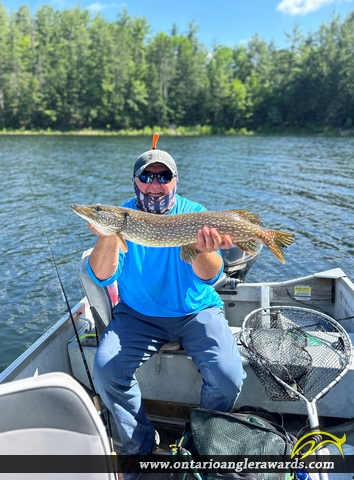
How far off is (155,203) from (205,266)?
678mm

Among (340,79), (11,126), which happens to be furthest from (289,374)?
(340,79)

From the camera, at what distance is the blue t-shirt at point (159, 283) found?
2.87 m

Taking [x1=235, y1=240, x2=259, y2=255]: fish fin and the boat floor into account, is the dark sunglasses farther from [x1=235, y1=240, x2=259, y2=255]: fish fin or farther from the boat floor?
the boat floor

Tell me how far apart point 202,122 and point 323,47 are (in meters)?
20.9

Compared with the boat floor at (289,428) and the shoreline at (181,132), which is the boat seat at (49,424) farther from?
the shoreline at (181,132)

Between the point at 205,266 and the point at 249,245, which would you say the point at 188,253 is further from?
the point at 249,245

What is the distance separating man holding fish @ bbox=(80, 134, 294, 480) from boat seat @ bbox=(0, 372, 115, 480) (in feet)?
3.55

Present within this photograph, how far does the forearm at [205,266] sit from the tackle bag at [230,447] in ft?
2.91

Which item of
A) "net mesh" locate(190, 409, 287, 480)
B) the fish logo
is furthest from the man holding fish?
the fish logo

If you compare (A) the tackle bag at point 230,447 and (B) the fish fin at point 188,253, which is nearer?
(A) the tackle bag at point 230,447

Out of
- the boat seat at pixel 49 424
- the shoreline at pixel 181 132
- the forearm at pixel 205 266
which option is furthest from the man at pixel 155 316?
the shoreline at pixel 181 132

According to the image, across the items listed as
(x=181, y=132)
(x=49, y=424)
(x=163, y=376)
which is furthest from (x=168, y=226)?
(x=181, y=132)

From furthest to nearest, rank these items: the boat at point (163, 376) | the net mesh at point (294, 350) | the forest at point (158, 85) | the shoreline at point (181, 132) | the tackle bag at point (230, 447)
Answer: the forest at point (158, 85) → the shoreline at point (181, 132) → the boat at point (163, 376) → the net mesh at point (294, 350) → the tackle bag at point (230, 447)

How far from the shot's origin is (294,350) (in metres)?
2.96
